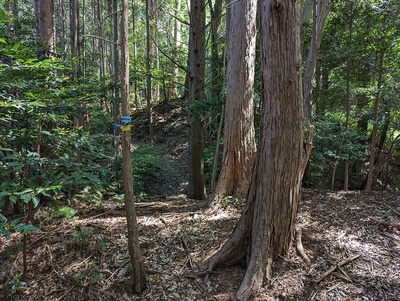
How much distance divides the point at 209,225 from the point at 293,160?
183 cm

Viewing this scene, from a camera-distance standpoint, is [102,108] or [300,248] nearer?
[300,248]

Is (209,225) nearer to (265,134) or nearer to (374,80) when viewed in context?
(265,134)

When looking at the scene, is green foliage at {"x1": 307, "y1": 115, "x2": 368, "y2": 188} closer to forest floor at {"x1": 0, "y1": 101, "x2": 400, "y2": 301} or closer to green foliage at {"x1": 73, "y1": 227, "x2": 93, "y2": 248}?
forest floor at {"x1": 0, "y1": 101, "x2": 400, "y2": 301}

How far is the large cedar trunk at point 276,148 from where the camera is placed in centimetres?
289

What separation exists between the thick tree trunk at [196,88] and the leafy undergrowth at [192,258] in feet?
6.05

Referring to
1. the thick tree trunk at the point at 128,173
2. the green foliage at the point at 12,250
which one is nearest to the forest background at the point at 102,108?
the thick tree trunk at the point at 128,173

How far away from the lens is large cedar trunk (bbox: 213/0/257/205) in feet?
16.1

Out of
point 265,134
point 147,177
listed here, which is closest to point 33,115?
point 265,134

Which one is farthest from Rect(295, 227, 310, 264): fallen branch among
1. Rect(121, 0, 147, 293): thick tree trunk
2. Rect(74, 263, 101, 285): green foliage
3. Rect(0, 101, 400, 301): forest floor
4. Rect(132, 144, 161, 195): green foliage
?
Rect(132, 144, 161, 195): green foliage

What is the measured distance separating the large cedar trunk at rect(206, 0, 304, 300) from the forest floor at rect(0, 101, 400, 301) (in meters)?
0.25

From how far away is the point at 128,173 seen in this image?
2695 millimetres

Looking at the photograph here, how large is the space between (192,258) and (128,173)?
5.16 feet

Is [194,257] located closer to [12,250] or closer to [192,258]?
[192,258]

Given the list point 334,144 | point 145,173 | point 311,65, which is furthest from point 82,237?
point 334,144
